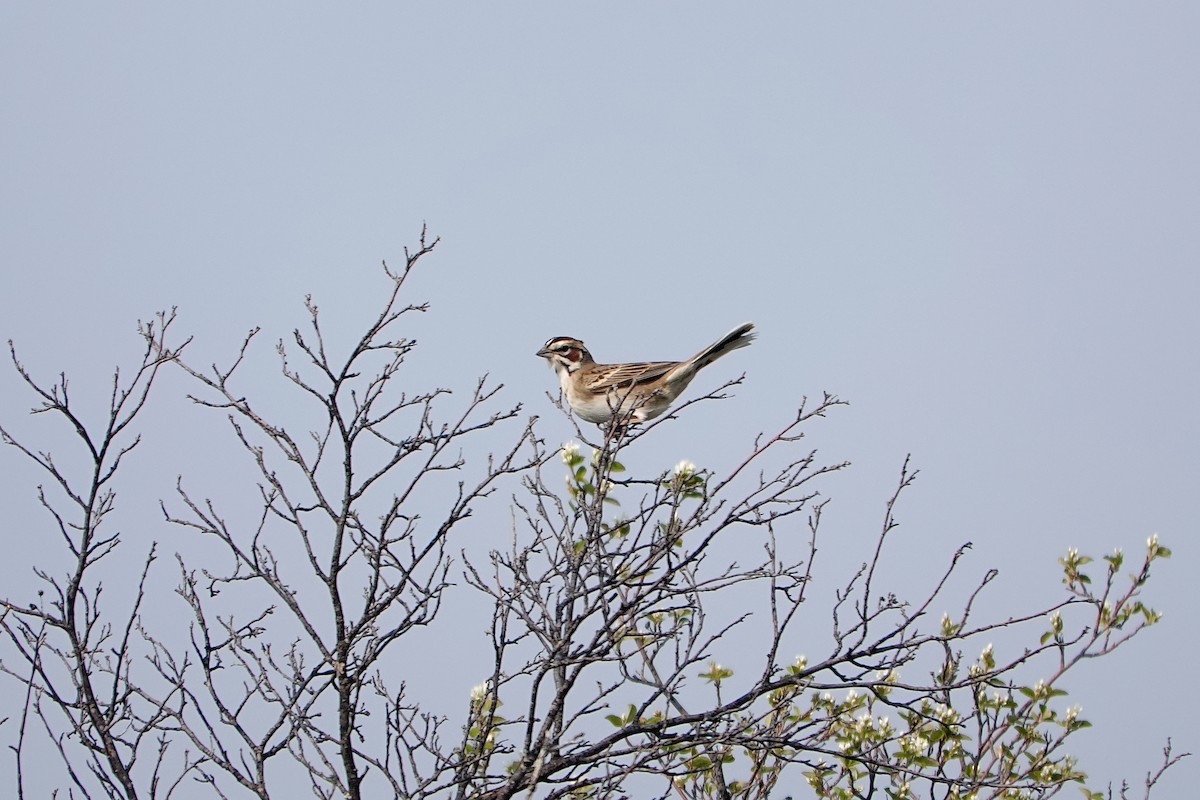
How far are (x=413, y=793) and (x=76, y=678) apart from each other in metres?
1.71

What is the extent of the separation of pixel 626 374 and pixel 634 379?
0.58 metres

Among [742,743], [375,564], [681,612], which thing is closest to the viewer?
[742,743]

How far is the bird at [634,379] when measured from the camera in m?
7.99

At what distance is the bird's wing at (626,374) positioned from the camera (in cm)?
816

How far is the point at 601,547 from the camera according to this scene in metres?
5.59

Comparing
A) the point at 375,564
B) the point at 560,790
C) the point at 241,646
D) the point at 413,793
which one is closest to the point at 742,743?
the point at 560,790

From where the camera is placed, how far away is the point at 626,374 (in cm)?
834

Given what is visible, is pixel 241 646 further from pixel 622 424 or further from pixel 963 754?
pixel 963 754

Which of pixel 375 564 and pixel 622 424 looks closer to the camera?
pixel 375 564

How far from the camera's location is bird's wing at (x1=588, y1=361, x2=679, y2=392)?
816 centimetres

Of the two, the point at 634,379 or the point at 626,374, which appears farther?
the point at 626,374

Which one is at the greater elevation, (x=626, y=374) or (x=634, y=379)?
(x=626, y=374)

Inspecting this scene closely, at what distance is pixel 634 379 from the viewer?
25.5 ft

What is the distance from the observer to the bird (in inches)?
315
